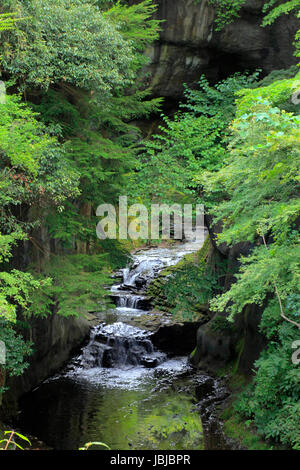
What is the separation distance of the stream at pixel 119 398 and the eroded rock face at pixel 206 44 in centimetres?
1059

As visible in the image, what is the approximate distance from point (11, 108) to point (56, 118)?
2722mm

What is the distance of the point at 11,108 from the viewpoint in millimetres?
8547

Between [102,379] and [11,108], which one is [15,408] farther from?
[11,108]

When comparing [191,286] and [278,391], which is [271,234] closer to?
[278,391]

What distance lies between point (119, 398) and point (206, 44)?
15.0 m

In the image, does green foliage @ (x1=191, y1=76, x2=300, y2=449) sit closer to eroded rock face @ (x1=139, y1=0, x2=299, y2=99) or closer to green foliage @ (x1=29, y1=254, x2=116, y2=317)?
green foliage @ (x1=29, y1=254, x2=116, y2=317)

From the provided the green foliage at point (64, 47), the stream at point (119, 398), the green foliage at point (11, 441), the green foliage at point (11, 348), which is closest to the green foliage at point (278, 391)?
the stream at point (119, 398)

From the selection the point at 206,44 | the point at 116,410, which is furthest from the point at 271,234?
the point at 206,44

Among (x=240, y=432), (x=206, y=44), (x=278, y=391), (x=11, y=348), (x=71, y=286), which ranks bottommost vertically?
(x=240, y=432)

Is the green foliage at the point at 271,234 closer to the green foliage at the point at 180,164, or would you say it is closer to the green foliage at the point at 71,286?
the green foliage at the point at 71,286

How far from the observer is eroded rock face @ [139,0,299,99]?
Result: 58.2ft

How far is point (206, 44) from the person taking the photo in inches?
722

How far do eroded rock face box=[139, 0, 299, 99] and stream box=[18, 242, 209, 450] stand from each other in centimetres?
1059

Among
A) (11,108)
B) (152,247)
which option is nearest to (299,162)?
(11,108)
